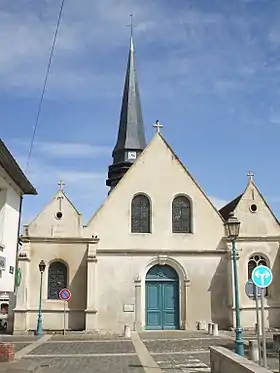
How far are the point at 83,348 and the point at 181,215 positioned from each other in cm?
1180

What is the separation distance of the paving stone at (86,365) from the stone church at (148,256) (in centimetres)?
1063

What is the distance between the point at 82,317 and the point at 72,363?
490 inches

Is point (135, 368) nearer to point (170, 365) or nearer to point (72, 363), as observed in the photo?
point (170, 365)

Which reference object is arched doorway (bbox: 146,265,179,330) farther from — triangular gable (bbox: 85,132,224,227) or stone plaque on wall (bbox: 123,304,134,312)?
triangular gable (bbox: 85,132,224,227)

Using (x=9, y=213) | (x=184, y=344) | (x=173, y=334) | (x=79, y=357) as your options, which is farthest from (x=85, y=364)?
(x=173, y=334)

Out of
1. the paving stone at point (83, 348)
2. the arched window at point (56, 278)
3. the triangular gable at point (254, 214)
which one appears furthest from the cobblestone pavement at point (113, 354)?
the triangular gable at point (254, 214)

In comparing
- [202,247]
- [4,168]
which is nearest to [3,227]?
[4,168]

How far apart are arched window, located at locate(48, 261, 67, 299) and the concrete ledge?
55.1ft

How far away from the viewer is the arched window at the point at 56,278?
1101 inches

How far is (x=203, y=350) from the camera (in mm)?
18391

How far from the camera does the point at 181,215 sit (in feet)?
97.5

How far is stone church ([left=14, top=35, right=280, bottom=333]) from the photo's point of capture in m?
27.7

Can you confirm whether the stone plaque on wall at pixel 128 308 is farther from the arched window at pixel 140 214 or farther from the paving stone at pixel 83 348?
the paving stone at pixel 83 348

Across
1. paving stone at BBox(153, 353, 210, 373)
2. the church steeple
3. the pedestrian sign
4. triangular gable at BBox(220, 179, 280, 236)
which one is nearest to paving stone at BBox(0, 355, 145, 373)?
paving stone at BBox(153, 353, 210, 373)
